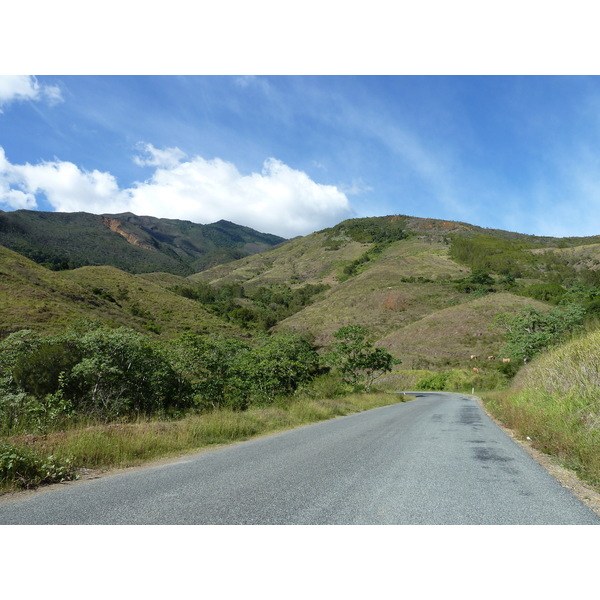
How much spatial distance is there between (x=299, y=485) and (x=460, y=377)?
2030 inches

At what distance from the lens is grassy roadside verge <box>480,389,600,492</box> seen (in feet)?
20.7

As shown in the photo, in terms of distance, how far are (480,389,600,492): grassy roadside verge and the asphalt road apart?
61cm

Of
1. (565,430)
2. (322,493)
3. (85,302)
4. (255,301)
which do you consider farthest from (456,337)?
(255,301)

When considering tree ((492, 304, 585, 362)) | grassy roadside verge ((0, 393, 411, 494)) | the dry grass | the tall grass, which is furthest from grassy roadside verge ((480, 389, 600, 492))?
the dry grass

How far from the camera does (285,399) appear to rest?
17922mm

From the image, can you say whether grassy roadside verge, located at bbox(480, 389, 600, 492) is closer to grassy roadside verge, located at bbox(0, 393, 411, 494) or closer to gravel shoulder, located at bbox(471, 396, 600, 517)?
gravel shoulder, located at bbox(471, 396, 600, 517)

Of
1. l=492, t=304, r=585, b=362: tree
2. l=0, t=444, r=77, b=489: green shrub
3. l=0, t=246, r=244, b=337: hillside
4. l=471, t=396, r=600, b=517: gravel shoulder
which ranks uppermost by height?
l=0, t=246, r=244, b=337: hillside

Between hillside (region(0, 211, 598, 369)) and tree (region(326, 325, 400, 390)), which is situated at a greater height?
hillside (region(0, 211, 598, 369))

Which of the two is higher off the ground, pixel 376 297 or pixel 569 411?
pixel 376 297

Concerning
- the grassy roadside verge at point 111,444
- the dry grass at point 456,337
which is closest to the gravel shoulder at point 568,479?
the grassy roadside verge at point 111,444

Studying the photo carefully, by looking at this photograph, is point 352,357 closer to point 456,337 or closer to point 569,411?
point 569,411

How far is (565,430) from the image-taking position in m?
8.17

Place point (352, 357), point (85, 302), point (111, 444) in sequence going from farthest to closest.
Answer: point (85, 302)
point (352, 357)
point (111, 444)

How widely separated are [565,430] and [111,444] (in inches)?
368
